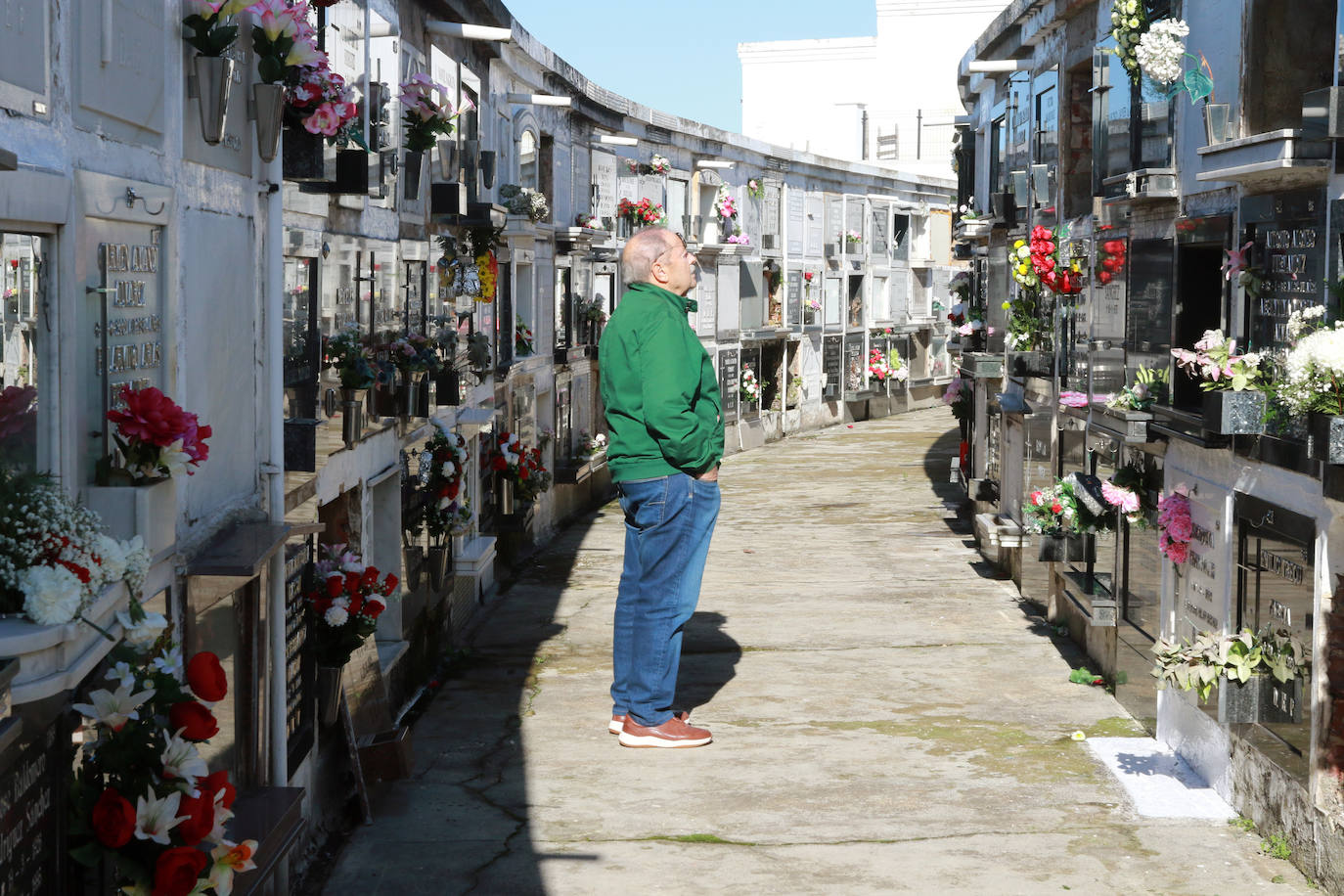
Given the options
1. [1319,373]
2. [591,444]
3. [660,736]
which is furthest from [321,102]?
[591,444]

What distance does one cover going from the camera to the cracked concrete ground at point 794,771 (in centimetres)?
622

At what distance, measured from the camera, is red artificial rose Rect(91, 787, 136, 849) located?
369cm

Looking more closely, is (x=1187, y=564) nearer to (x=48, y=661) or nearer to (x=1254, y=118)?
(x=1254, y=118)

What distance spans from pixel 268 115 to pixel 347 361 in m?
2.26

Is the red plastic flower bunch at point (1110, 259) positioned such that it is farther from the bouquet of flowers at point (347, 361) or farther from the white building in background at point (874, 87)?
the white building in background at point (874, 87)

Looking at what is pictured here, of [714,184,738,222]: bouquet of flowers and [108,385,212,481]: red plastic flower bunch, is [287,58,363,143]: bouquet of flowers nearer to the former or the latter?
[108,385,212,481]: red plastic flower bunch

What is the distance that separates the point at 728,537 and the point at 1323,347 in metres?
11.0

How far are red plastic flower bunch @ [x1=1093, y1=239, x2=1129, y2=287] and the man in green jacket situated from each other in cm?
346

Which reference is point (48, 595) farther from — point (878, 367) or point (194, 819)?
point (878, 367)

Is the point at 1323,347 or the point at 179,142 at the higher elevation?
the point at 179,142

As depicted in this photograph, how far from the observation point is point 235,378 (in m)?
5.62

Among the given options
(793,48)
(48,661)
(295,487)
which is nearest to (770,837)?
(295,487)

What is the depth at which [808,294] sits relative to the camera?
28.7m

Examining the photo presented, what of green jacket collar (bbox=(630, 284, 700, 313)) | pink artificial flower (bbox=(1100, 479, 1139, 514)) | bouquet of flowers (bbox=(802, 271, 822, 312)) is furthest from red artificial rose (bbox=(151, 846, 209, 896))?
bouquet of flowers (bbox=(802, 271, 822, 312))
